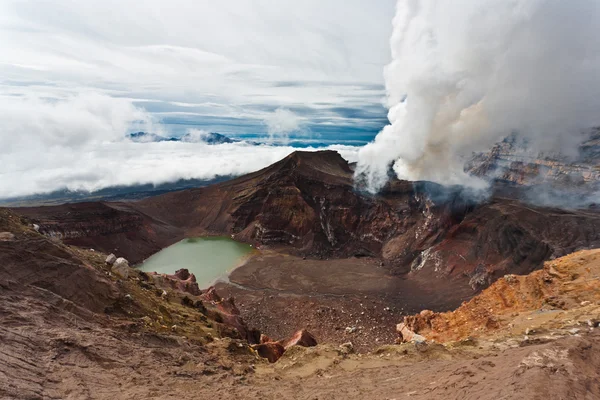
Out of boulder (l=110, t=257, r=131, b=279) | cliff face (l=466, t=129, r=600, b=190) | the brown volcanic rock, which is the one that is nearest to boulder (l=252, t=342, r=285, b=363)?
boulder (l=110, t=257, r=131, b=279)

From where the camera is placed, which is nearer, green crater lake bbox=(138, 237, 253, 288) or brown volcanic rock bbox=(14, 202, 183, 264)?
green crater lake bbox=(138, 237, 253, 288)

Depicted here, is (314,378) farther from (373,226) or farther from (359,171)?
(359,171)

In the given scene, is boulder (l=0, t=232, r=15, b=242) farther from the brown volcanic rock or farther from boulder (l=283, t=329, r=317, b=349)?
the brown volcanic rock

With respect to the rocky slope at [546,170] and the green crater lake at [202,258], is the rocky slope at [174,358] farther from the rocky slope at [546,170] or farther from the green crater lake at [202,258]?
the rocky slope at [546,170]

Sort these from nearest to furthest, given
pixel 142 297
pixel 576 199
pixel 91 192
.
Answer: pixel 142 297 < pixel 576 199 < pixel 91 192

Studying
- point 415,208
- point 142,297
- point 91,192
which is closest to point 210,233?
point 415,208

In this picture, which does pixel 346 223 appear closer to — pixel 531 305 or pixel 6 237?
pixel 531 305
